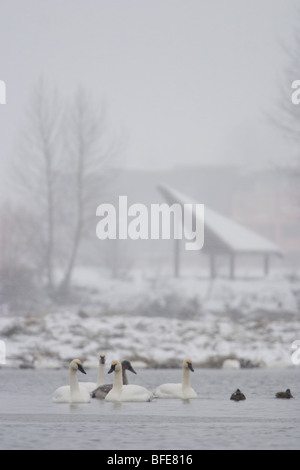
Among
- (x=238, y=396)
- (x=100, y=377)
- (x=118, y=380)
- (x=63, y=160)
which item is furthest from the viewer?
(x=63, y=160)

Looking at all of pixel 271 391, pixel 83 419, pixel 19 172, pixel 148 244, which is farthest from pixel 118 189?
pixel 83 419

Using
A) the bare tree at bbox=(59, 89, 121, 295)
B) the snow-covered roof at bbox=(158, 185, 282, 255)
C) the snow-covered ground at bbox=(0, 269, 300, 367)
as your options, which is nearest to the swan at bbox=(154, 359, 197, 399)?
the snow-covered ground at bbox=(0, 269, 300, 367)

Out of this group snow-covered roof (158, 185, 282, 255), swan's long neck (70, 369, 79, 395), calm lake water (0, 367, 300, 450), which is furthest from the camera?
snow-covered roof (158, 185, 282, 255)

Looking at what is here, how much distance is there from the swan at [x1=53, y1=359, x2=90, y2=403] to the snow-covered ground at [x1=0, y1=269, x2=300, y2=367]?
29.0 feet

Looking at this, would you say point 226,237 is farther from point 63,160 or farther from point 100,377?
point 100,377

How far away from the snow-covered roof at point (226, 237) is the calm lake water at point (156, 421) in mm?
25128

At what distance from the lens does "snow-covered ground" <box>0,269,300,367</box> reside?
105ft

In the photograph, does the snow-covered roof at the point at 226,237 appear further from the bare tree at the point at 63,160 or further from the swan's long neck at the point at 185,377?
the swan's long neck at the point at 185,377

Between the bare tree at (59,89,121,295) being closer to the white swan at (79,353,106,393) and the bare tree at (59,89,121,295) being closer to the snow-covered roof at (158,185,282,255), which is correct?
the snow-covered roof at (158,185,282,255)

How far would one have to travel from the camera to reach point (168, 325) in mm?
36938

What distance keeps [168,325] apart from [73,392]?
17194mm

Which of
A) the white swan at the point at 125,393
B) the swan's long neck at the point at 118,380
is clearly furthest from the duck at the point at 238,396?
the swan's long neck at the point at 118,380

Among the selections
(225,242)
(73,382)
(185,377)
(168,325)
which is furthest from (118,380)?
(225,242)

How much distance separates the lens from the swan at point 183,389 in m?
20.5
